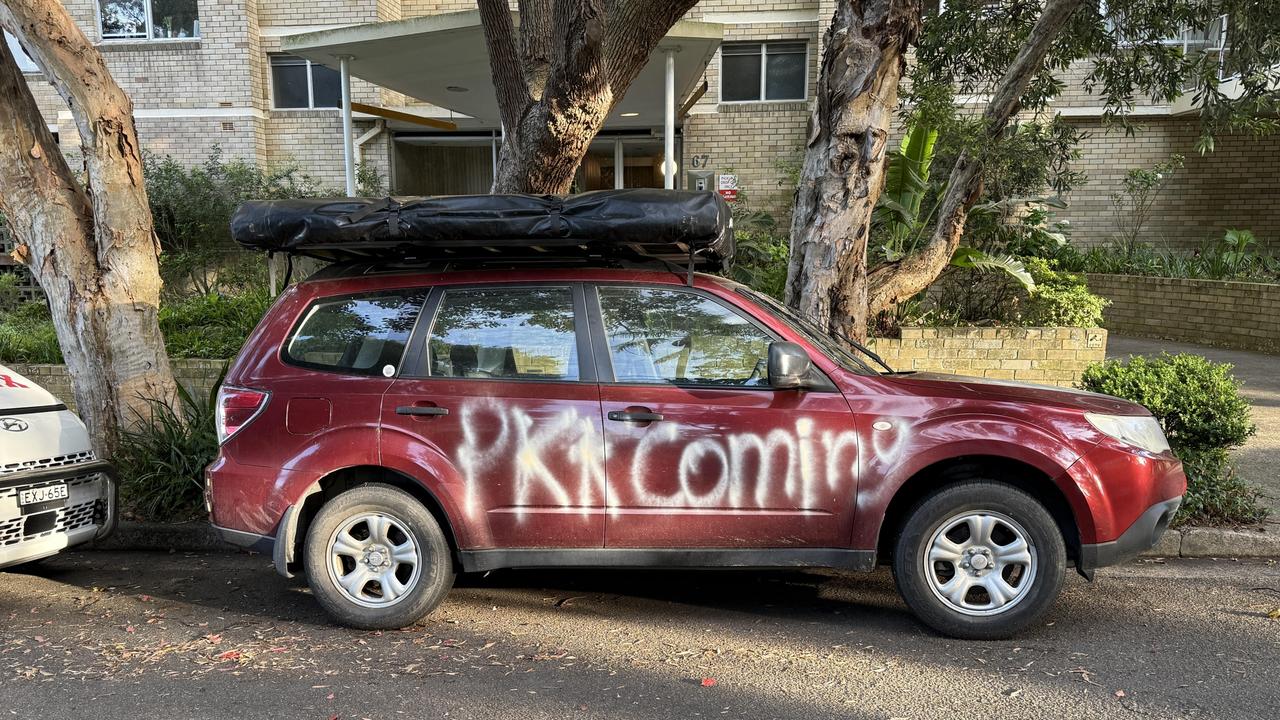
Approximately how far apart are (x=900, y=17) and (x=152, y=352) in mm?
5531

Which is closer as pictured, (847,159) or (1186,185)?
(847,159)

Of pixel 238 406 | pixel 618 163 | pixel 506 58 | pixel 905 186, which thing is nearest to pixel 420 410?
pixel 238 406

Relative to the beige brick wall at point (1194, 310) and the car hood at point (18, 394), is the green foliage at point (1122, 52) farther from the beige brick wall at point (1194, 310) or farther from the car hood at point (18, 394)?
the car hood at point (18, 394)

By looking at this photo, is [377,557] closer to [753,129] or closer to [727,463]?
[727,463]

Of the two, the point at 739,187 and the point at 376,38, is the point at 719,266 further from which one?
the point at 739,187

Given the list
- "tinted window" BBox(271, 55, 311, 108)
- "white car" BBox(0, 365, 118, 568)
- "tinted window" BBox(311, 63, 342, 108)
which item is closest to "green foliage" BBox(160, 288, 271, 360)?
"white car" BBox(0, 365, 118, 568)

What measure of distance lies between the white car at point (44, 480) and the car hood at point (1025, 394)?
174 inches

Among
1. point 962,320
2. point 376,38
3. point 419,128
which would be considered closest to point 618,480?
point 962,320

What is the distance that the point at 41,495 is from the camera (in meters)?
4.73

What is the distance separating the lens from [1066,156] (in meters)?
8.57

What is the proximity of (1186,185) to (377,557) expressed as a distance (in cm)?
1708

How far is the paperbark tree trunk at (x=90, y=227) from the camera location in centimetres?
583

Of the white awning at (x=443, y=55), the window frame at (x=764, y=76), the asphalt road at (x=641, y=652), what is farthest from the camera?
the window frame at (x=764, y=76)

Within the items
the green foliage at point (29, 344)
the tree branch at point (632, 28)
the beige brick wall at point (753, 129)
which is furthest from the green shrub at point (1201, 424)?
the beige brick wall at point (753, 129)
